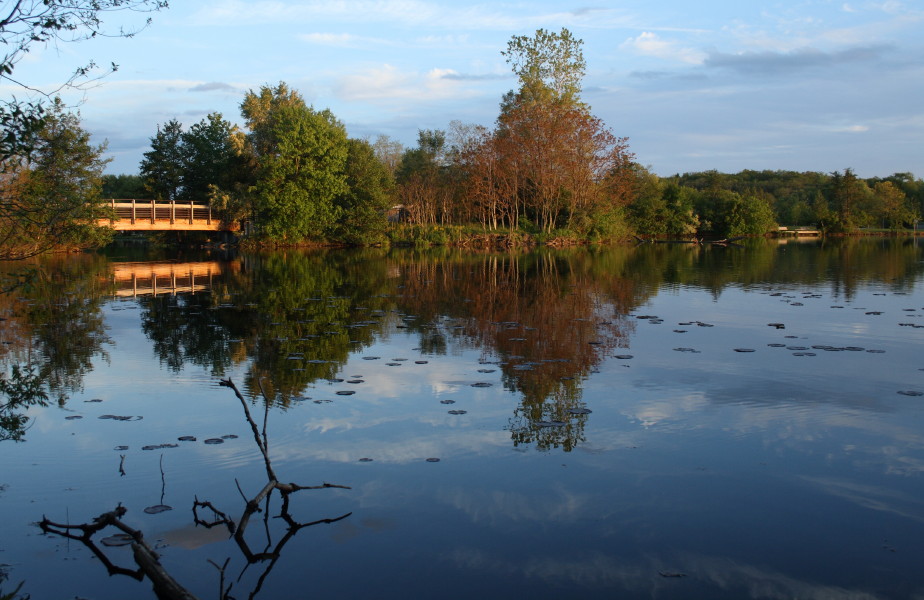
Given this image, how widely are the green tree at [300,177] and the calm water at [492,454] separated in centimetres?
3763

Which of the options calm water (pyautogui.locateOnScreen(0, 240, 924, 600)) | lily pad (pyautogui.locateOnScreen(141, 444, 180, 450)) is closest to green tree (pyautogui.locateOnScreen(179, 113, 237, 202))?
calm water (pyautogui.locateOnScreen(0, 240, 924, 600))

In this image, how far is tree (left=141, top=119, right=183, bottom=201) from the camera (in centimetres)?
6041

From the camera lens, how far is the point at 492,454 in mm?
7172

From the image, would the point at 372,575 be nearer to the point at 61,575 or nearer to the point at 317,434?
the point at 61,575

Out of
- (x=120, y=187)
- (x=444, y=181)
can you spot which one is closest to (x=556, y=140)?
(x=444, y=181)

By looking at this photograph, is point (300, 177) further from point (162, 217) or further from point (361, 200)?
point (162, 217)

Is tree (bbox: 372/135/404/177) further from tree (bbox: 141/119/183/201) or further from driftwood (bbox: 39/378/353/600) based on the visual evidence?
driftwood (bbox: 39/378/353/600)

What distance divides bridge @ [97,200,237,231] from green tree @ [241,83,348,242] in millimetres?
4340

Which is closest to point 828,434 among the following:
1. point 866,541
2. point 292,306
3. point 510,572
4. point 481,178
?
point 866,541

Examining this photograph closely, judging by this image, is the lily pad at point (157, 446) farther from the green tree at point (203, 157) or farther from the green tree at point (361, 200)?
the green tree at point (203, 157)

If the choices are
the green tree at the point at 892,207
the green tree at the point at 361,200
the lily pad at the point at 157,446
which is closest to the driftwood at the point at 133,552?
the lily pad at the point at 157,446

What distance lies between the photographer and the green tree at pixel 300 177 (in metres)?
52.5

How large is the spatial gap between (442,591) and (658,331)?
36.3ft

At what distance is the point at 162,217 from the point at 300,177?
10.9 meters
